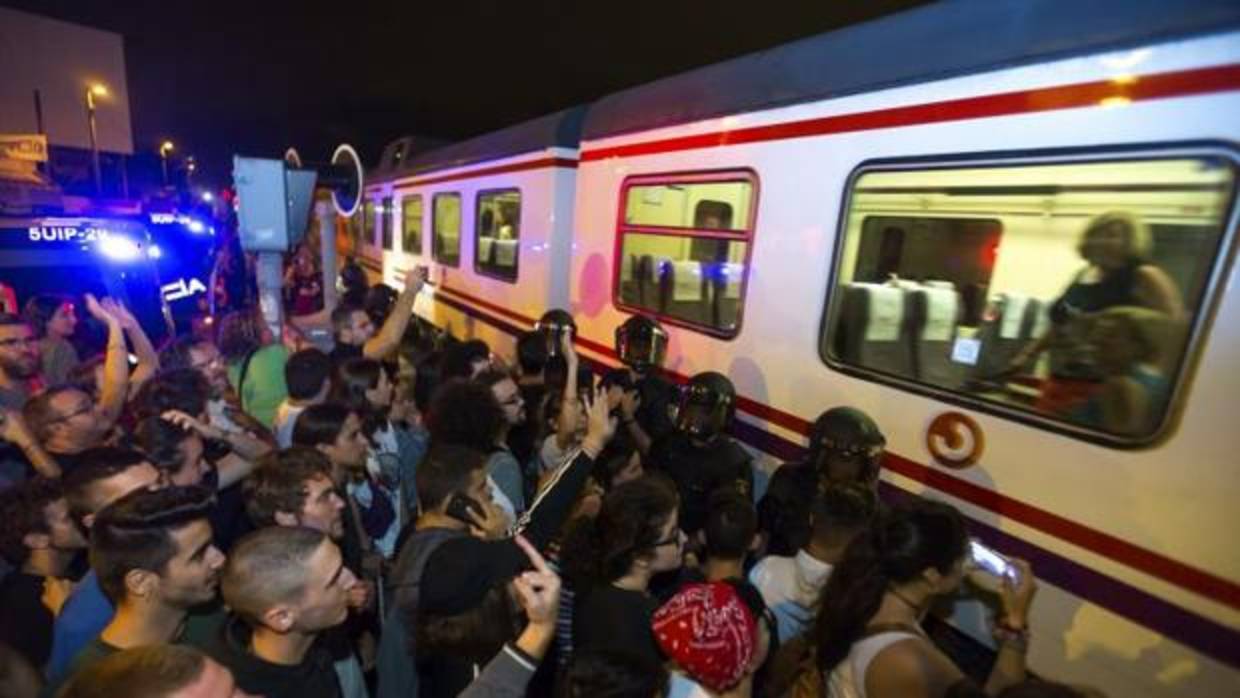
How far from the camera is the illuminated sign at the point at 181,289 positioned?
22.9ft

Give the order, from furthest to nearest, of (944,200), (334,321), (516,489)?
(334,321) < (516,489) < (944,200)

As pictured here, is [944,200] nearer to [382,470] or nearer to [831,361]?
[831,361]

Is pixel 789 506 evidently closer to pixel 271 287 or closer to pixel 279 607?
pixel 279 607

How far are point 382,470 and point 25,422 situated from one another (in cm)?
143

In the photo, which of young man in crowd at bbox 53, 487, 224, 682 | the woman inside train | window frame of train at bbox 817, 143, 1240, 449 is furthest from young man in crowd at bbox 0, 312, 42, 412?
the woman inside train

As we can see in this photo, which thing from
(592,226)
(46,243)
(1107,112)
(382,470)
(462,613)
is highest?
(1107,112)

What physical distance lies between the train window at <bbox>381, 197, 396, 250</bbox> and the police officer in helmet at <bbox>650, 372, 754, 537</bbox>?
344 inches

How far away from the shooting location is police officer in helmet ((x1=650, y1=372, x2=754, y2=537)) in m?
2.89

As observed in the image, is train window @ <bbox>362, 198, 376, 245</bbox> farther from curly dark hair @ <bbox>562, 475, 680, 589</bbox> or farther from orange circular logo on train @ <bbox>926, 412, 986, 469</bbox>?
orange circular logo on train @ <bbox>926, 412, 986, 469</bbox>

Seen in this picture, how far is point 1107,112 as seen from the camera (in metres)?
1.96

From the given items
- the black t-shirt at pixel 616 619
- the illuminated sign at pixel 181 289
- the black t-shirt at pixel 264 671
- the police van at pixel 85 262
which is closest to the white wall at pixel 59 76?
the illuminated sign at pixel 181 289

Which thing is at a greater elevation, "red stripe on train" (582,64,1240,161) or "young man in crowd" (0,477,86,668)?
"red stripe on train" (582,64,1240,161)

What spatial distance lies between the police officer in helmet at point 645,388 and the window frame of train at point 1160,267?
1.24 metres

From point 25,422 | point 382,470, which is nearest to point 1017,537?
point 382,470
